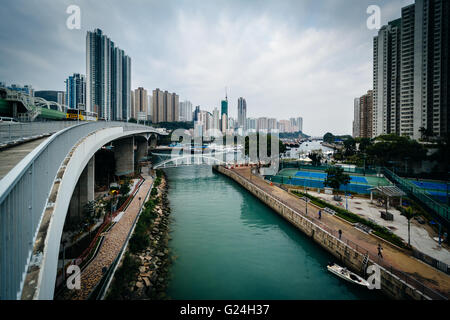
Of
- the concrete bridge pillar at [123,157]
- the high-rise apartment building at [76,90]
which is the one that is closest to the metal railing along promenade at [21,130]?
the concrete bridge pillar at [123,157]

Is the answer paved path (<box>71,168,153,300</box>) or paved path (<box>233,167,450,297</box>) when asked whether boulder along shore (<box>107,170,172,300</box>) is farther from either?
paved path (<box>233,167,450,297</box>)

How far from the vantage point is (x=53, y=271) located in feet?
12.2

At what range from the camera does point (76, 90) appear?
279 feet

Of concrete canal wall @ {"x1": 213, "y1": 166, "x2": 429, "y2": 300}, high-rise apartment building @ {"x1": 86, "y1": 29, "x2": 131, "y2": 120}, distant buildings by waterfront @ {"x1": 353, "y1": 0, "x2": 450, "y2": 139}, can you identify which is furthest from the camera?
high-rise apartment building @ {"x1": 86, "y1": 29, "x2": 131, "y2": 120}

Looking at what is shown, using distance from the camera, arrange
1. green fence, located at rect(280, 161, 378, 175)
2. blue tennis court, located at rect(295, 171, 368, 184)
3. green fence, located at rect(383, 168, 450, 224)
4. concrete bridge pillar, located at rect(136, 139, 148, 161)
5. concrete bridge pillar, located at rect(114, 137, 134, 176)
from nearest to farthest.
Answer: green fence, located at rect(383, 168, 450, 224) → blue tennis court, located at rect(295, 171, 368, 184) → concrete bridge pillar, located at rect(114, 137, 134, 176) → green fence, located at rect(280, 161, 378, 175) → concrete bridge pillar, located at rect(136, 139, 148, 161)

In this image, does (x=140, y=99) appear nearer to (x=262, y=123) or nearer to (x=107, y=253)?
(x=107, y=253)

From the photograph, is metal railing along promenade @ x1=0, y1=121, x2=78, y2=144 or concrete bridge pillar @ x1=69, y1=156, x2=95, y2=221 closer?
metal railing along promenade @ x1=0, y1=121, x2=78, y2=144

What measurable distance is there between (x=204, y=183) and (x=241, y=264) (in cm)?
2083

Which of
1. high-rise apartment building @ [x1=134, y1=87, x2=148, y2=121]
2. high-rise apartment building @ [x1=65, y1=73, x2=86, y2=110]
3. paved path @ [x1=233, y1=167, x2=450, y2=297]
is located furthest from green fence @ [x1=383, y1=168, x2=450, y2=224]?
high-rise apartment building @ [x1=134, y1=87, x2=148, y2=121]

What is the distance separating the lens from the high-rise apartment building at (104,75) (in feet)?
219

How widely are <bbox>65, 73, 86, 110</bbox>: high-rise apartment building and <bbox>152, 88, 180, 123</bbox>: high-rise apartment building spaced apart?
119 ft

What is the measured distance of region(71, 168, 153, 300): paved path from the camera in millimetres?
Answer: 7160

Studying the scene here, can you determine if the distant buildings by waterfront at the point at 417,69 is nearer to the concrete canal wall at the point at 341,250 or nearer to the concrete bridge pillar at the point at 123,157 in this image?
the concrete canal wall at the point at 341,250
